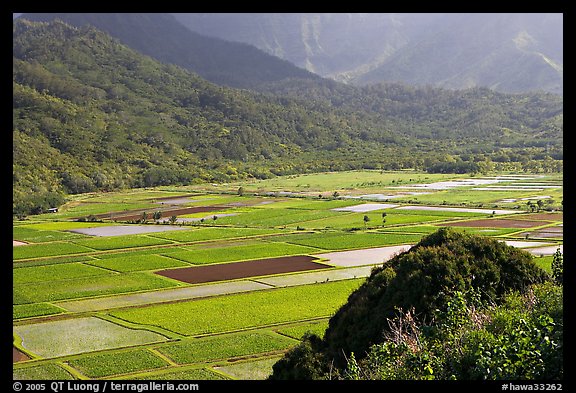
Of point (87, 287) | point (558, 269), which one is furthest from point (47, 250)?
point (558, 269)

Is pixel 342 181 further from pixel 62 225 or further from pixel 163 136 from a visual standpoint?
pixel 62 225

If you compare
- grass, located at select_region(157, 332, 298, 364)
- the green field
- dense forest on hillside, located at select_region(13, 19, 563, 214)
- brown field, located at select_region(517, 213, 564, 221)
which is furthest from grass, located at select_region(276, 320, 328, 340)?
dense forest on hillside, located at select_region(13, 19, 563, 214)

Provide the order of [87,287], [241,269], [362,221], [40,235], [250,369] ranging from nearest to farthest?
1. [250,369]
2. [87,287]
3. [241,269]
4. [40,235]
5. [362,221]

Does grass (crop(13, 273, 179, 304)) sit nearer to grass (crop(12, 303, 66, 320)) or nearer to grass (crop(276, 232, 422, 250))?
grass (crop(12, 303, 66, 320))

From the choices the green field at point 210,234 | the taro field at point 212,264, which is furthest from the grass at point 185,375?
the green field at point 210,234

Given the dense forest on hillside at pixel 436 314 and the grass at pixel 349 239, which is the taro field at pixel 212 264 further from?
the dense forest on hillside at pixel 436 314

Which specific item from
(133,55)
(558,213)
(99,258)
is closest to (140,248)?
(99,258)
